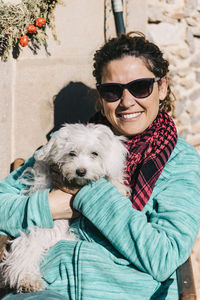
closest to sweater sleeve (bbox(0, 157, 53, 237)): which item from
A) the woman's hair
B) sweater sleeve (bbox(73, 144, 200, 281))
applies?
sweater sleeve (bbox(73, 144, 200, 281))

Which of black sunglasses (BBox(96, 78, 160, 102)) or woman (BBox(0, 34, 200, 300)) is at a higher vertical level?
black sunglasses (BBox(96, 78, 160, 102))

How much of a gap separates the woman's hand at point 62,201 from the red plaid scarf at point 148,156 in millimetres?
348

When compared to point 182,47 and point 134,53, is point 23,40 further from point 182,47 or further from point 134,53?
point 182,47

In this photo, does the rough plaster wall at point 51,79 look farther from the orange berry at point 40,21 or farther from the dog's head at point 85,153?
the dog's head at point 85,153

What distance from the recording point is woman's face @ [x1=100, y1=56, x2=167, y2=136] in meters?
2.22

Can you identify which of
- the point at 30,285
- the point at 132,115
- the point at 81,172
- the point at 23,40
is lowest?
the point at 30,285

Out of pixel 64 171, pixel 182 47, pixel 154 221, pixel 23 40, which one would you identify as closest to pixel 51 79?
pixel 23 40

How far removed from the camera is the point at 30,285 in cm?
189

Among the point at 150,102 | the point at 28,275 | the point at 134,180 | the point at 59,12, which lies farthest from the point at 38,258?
the point at 59,12

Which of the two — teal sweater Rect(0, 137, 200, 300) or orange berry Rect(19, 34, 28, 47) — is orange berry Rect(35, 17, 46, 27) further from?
teal sweater Rect(0, 137, 200, 300)

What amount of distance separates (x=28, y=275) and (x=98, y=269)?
38 centimetres

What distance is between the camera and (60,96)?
3109 mm

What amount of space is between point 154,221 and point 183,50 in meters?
2.43

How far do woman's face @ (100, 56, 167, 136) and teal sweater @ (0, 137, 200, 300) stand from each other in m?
0.39
